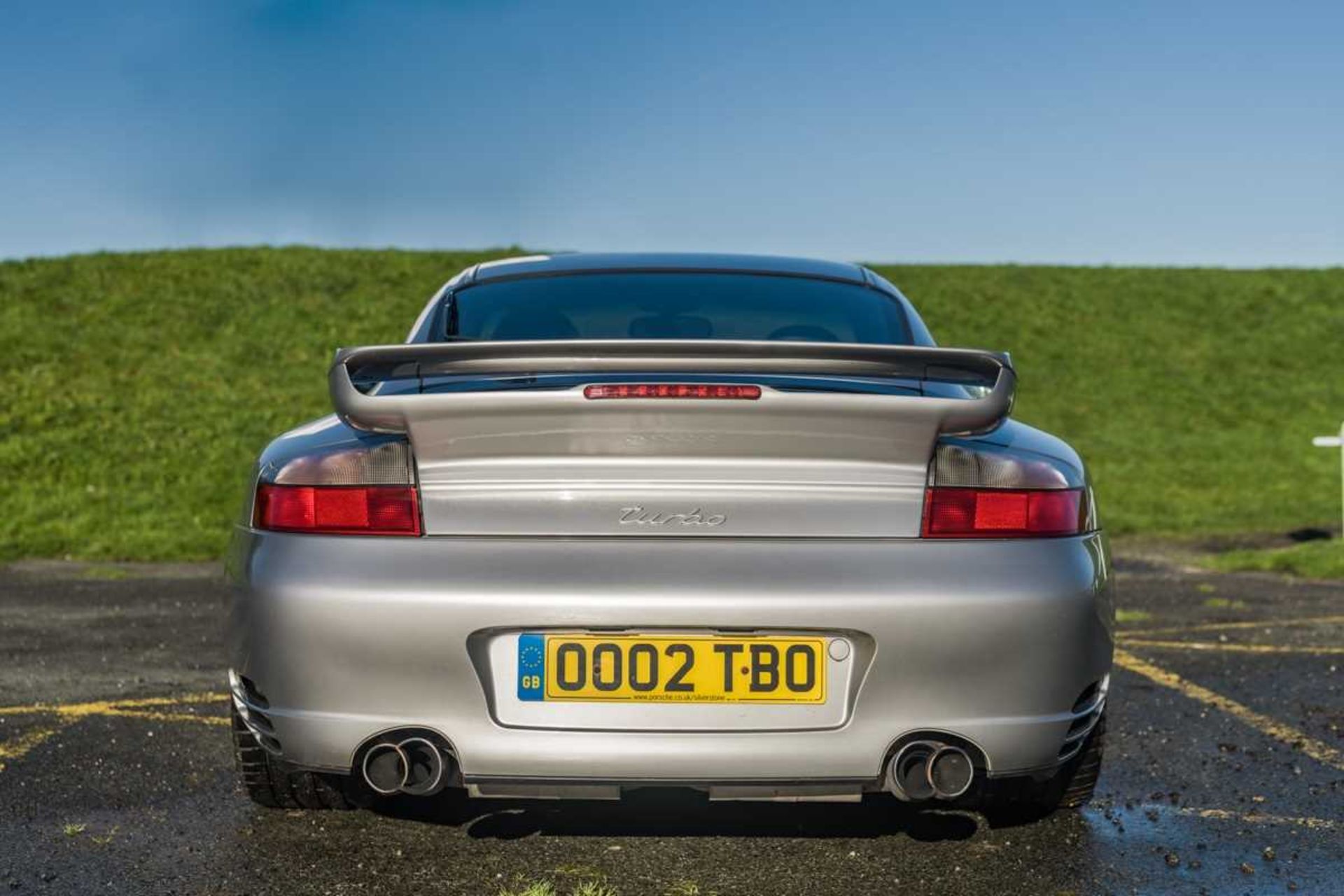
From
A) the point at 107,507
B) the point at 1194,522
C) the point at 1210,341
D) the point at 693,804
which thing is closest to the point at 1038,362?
the point at 1210,341

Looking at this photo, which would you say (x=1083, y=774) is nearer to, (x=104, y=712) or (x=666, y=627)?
(x=666, y=627)

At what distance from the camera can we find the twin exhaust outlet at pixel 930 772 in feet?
9.64

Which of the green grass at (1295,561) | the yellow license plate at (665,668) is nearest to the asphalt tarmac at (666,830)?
the yellow license plate at (665,668)

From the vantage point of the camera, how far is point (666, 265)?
4.48m

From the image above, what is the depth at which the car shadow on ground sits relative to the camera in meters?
3.65

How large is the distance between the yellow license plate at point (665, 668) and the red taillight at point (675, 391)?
1.69 feet

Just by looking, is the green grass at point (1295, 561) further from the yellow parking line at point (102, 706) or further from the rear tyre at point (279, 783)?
the rear tyre at point (279, 783)

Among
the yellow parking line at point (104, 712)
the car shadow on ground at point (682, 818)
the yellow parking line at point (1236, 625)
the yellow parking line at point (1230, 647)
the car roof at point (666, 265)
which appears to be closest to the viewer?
the car shadow on ground at point (682, 818)

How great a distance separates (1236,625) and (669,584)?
6068 millimetres

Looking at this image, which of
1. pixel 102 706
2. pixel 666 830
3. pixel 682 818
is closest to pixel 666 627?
pixel 666 830

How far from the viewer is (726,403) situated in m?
2.97

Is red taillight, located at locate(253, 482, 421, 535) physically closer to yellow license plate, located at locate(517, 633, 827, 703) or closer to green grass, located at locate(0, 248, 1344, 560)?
yellow license plate, located at locate(517, 633, 827, 703)

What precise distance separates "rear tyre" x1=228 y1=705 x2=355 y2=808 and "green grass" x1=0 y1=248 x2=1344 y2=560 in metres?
10.7

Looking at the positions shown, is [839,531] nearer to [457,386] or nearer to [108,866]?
[457,386]
